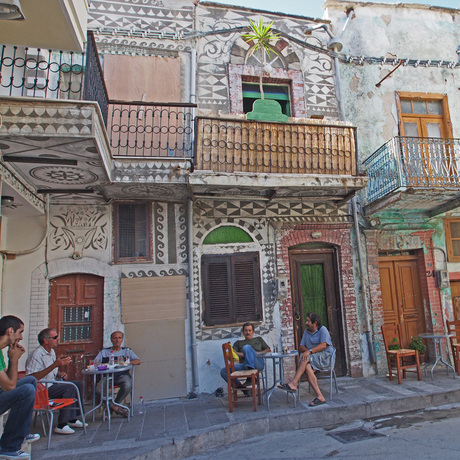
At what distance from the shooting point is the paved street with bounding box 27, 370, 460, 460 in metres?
5.35

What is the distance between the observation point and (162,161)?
7.99 metres

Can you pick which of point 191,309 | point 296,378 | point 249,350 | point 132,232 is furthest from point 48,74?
point 296,378

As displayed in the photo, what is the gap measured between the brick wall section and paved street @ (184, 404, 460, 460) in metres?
2.42

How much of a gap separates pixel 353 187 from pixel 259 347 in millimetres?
3860

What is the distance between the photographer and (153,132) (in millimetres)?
8586

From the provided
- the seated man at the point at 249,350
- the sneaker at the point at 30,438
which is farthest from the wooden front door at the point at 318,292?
the sneaker at the point at 30,438

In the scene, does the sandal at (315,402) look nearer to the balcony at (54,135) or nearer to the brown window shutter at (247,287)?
the brown window shutter at (247,287)

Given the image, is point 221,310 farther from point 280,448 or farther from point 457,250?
point 457,250

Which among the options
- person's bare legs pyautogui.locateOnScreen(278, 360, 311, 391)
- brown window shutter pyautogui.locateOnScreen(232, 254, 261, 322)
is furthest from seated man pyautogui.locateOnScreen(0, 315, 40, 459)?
brown window shutter pyautogui.locateOnScreen(232, 254, 261, 322)

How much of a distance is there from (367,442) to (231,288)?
4091 mm

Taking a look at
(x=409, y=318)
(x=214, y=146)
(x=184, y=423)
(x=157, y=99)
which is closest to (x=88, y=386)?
(x=184, y=423)

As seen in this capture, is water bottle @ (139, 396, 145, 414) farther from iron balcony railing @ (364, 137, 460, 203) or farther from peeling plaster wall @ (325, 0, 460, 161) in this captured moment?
peeling plaster wall @ (325, 0, 460, 161)

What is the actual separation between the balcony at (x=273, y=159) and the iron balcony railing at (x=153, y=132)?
0.84 metres

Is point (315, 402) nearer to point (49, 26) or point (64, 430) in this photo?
point (64, 430)
